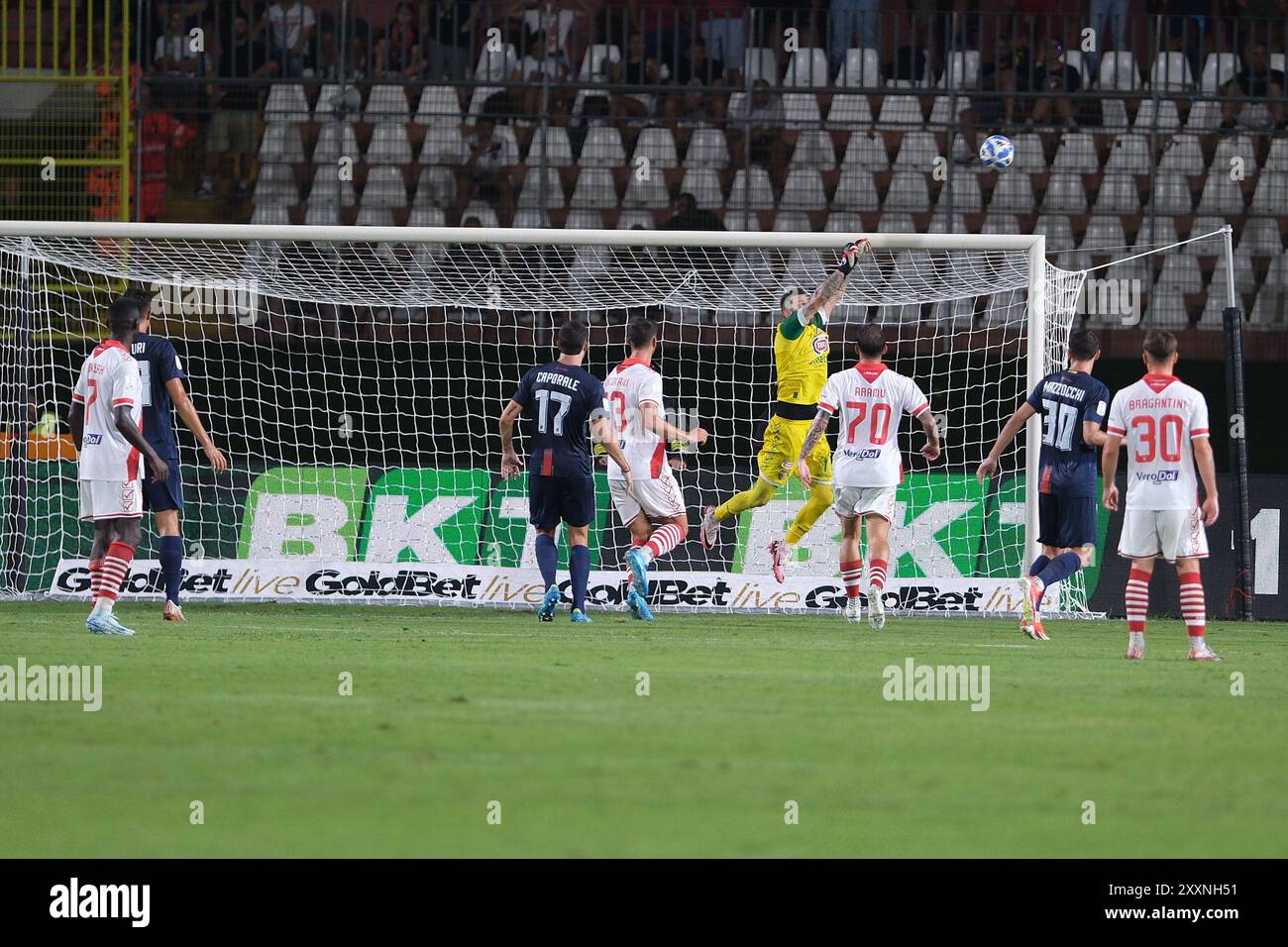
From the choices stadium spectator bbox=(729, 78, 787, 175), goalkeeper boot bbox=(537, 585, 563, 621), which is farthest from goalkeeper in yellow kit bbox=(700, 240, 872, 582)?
stadium spectator bbox=(729, 78, 787, 175)

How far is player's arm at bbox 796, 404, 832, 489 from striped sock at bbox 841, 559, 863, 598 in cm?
64

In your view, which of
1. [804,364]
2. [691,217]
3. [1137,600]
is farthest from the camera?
[691,217]

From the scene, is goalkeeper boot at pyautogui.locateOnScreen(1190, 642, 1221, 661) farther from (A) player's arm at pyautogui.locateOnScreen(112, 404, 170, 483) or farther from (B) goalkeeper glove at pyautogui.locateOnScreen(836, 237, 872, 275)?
(A) player's arm at pyautogui.locateOnScreen(112, 404, 170, 483)

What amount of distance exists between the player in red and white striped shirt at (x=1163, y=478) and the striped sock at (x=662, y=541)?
377cm

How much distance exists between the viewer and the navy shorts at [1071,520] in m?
10.8

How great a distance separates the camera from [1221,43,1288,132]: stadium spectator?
17.4m

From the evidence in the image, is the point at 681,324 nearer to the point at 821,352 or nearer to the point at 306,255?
the point at 821,352

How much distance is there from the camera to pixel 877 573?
1125 cm

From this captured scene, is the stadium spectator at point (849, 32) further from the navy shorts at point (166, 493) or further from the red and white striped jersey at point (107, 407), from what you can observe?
the red and white striped jersey at point (107, 407)

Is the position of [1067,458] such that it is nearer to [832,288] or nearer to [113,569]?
[832,288]

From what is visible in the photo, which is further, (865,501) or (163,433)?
(865,501)

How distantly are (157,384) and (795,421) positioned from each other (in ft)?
14.7

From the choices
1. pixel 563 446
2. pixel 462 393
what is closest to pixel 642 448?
pixel 563 446

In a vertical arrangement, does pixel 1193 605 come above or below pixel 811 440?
below
